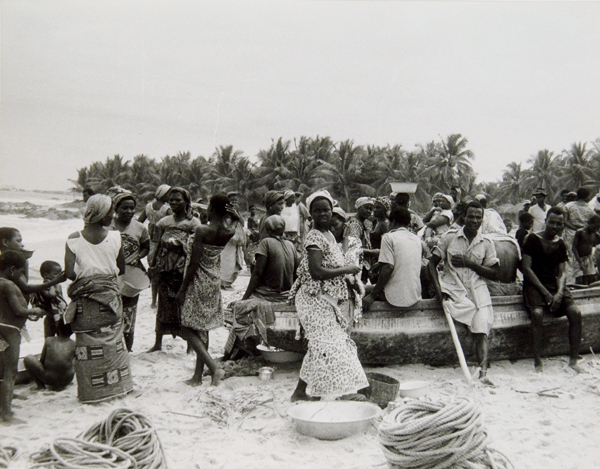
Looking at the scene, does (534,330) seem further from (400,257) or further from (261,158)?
(261,158)

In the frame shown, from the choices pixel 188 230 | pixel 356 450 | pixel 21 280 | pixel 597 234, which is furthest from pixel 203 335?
pixel 597 234

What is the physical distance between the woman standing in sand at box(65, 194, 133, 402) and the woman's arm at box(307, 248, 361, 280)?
1.73 metres

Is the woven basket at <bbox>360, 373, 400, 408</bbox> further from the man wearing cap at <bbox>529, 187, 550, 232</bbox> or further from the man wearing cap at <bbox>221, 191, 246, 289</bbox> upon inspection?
the man wearing cap at <bbox>529, 187, 550, 232</bbox>

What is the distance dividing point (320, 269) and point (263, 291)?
1.43 m

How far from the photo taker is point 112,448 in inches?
110

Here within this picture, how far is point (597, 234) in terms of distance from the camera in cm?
753

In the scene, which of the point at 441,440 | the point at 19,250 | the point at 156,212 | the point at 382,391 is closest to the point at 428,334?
the point at 382,391

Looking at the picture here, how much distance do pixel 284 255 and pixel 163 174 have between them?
1809 inches

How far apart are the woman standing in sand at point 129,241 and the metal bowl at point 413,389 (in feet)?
9.49

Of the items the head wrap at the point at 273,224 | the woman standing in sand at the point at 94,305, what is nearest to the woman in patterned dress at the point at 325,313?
the head wrap at the point at 273,224

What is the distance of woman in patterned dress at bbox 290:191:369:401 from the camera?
4.10 metres

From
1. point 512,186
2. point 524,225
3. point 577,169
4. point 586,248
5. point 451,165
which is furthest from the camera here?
point 512,186

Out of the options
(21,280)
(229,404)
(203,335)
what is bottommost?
(229,404)

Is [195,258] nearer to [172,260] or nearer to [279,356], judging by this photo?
[172,260]
